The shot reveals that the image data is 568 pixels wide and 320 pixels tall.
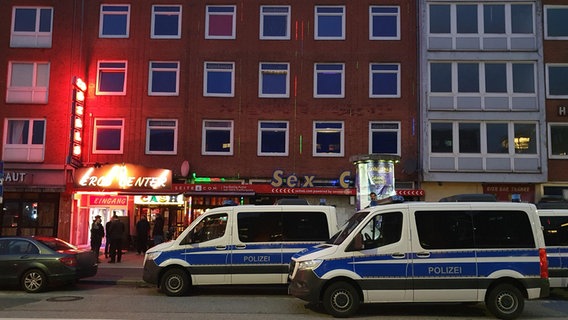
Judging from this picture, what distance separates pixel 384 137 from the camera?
2414 centimetres

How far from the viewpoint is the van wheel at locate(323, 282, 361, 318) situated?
31.7 ft

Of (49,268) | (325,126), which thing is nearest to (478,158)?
(325,126)

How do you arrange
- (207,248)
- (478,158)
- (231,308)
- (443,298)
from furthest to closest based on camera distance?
(478,158)
(207,248)
(231,308)
(443,298)

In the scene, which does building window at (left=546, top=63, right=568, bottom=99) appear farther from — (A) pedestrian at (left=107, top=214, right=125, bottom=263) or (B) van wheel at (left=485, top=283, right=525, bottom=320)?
(A) pedestrian at (left=107, top=214, right=125, bottom=263)

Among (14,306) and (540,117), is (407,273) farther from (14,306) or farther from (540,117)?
(540,117)

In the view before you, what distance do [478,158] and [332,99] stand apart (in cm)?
718

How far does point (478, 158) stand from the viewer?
2353cm

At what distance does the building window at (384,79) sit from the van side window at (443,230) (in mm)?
14963

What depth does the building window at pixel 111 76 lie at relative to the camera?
24469 mm

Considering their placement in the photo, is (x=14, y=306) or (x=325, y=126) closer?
(x=14, y=306)

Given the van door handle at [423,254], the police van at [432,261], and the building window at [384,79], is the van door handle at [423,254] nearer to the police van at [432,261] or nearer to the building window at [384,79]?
the police van at [432,261]

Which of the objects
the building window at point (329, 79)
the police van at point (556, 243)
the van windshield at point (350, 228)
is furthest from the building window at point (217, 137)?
the police van at point (556, 243)

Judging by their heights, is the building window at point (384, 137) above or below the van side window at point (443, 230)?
above

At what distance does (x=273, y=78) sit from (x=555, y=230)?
14935 mm
